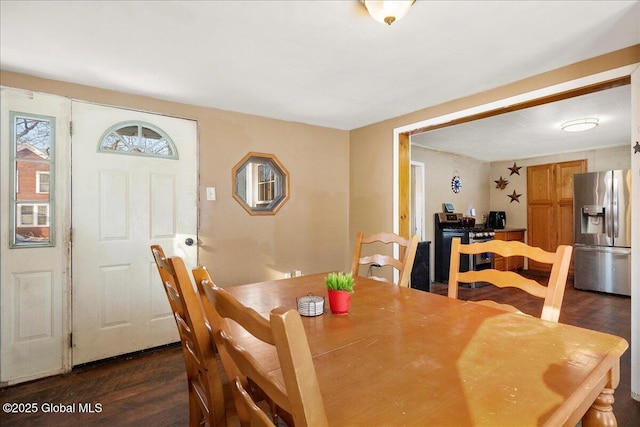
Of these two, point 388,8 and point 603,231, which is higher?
point 388,8

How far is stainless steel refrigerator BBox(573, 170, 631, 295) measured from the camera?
4.48m

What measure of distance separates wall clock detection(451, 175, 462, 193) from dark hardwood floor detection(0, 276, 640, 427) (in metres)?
3.31

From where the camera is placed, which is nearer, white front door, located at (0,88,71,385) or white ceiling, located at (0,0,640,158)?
white ceiling, located at (0,0,640,158)

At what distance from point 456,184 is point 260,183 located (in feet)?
13.2

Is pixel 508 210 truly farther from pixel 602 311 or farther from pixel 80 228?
pixel 80 228

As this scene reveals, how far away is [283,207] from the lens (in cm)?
368

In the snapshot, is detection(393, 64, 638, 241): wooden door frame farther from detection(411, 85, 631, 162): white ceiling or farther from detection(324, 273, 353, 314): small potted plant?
detection(324, 273, 353, 314): small potted plant

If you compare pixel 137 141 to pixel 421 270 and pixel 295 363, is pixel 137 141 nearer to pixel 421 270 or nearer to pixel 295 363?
pixel 295 363

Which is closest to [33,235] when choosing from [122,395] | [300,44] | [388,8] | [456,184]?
[122,395]

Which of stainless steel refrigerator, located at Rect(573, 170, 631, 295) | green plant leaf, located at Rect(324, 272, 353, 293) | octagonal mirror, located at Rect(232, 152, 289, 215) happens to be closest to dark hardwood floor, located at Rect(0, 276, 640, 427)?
green plant leaf, located at Rect(324, 272, 353, 293)

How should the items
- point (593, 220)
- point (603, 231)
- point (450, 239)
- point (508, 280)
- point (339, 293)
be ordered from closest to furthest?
point (339, 293)
point (508, 280)
point (603, 231)
point (593, 220)
point (450, 239)

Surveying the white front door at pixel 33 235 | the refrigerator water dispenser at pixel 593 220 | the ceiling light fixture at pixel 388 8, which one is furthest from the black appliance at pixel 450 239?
the white front door at pixel 33 235

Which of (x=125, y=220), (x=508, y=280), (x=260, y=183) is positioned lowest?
(x=508, y=280)

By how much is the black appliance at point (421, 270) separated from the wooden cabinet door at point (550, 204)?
10.3 ft
